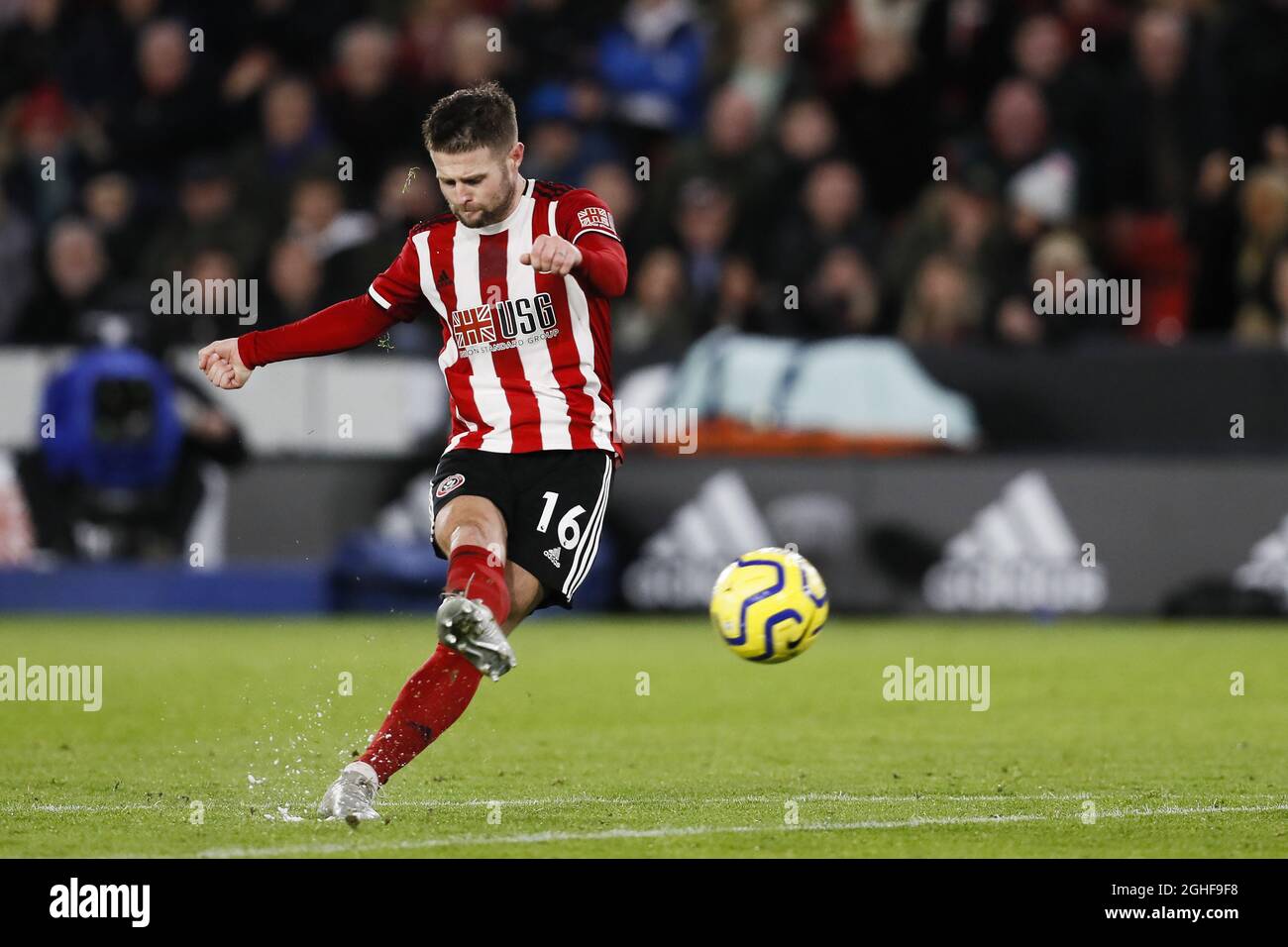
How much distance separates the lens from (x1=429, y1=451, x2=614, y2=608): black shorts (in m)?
6.58

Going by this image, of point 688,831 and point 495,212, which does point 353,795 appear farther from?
point 495,212

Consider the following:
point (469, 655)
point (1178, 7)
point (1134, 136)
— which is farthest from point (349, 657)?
point (1178, 7)

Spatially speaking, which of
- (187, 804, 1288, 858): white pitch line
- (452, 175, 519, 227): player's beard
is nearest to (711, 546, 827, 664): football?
(187, 804, 1288, 858): white pitch line

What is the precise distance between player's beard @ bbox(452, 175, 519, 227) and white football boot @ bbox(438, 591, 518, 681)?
1.19 meters

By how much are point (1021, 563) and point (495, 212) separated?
25.1 ft

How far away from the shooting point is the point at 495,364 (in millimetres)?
6730

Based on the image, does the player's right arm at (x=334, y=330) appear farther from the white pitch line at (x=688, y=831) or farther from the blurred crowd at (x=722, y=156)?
the blurred crowd at (x=722, y=156)

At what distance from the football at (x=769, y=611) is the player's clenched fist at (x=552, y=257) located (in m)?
1.77

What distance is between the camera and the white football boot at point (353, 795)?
6227mm

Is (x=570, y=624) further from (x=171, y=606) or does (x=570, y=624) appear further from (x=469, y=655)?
(x=469, y=655)

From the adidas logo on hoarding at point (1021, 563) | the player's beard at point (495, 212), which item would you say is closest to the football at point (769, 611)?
the player's beard at point (495, 212)

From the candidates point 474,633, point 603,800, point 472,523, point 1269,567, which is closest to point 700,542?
point 1269,567

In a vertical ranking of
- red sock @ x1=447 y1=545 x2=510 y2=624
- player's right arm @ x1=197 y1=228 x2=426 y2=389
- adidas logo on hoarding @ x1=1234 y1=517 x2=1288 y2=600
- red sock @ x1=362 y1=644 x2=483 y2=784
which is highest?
player's right arm @ x1=197 y1=228 x2=426 y2=389

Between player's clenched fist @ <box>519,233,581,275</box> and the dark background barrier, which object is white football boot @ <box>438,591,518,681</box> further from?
the dark background barrier
